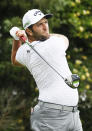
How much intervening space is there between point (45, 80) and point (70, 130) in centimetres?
48

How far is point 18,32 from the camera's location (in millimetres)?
3561

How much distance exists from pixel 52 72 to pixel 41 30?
1.29 feet

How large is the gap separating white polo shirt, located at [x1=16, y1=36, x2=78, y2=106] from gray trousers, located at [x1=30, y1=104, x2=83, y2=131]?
85 millimetres

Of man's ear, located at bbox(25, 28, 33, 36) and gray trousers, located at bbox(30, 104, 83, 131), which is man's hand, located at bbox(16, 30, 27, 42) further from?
gray trousers, located at bbox(30, 104, 83, 131)

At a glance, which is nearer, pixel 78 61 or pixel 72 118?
pixel 72 118

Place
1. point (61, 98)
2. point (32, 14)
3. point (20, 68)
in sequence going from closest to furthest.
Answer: point (61, 98), point (32, 14), point (20, 68)

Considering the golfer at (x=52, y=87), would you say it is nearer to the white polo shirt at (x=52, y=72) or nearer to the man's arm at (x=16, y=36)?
the white polo shirt at (x=52, y=72)

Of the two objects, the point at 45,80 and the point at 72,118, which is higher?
the point at 45,80

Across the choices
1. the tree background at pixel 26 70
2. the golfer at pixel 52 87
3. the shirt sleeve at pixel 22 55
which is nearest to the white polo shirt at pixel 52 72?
the golfer at pixel 52 87

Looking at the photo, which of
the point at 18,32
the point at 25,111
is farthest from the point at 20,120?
the point at 18,32

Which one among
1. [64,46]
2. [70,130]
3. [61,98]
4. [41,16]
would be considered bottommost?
[70,130]

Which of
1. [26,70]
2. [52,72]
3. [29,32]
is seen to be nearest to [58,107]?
[52,72]

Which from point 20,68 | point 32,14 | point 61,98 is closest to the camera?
point 61,98

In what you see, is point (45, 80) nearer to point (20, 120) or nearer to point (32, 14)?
point (32, 14)
